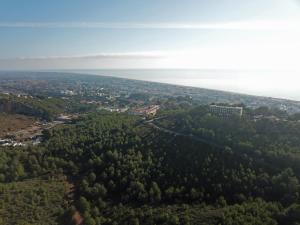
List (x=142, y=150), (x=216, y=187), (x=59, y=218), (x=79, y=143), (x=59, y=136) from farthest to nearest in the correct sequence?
1. (x=59, y=136)
2. (x=79, y=143)
3. (x=142, y=150)
4. (x=216, y=187)
5. (x=59, y=218)

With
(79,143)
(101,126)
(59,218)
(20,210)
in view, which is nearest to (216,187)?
(59,218)

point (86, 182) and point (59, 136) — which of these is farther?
point (59, 136)

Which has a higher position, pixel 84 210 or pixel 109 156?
pixel 109 156

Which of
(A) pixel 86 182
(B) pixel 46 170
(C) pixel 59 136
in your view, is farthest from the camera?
(C) pixel 59 136

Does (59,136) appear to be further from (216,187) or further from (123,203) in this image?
(216,187)

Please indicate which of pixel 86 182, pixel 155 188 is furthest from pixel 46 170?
pixel 155 188

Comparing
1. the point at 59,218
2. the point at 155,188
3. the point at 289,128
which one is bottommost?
the point at 59,218
